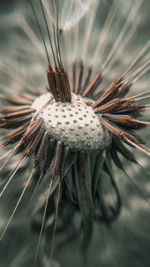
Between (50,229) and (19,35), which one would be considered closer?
(50,229)

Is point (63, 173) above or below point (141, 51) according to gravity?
below

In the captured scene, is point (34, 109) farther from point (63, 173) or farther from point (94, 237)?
point (94, 237)

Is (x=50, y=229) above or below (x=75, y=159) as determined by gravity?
below

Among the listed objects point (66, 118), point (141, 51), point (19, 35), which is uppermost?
point (19, 35)

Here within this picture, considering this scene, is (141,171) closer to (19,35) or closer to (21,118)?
(21,118)

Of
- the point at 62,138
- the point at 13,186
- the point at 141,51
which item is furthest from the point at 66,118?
the point at 141,51

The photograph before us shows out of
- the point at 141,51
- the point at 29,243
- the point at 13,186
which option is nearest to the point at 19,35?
the point at 141,51
